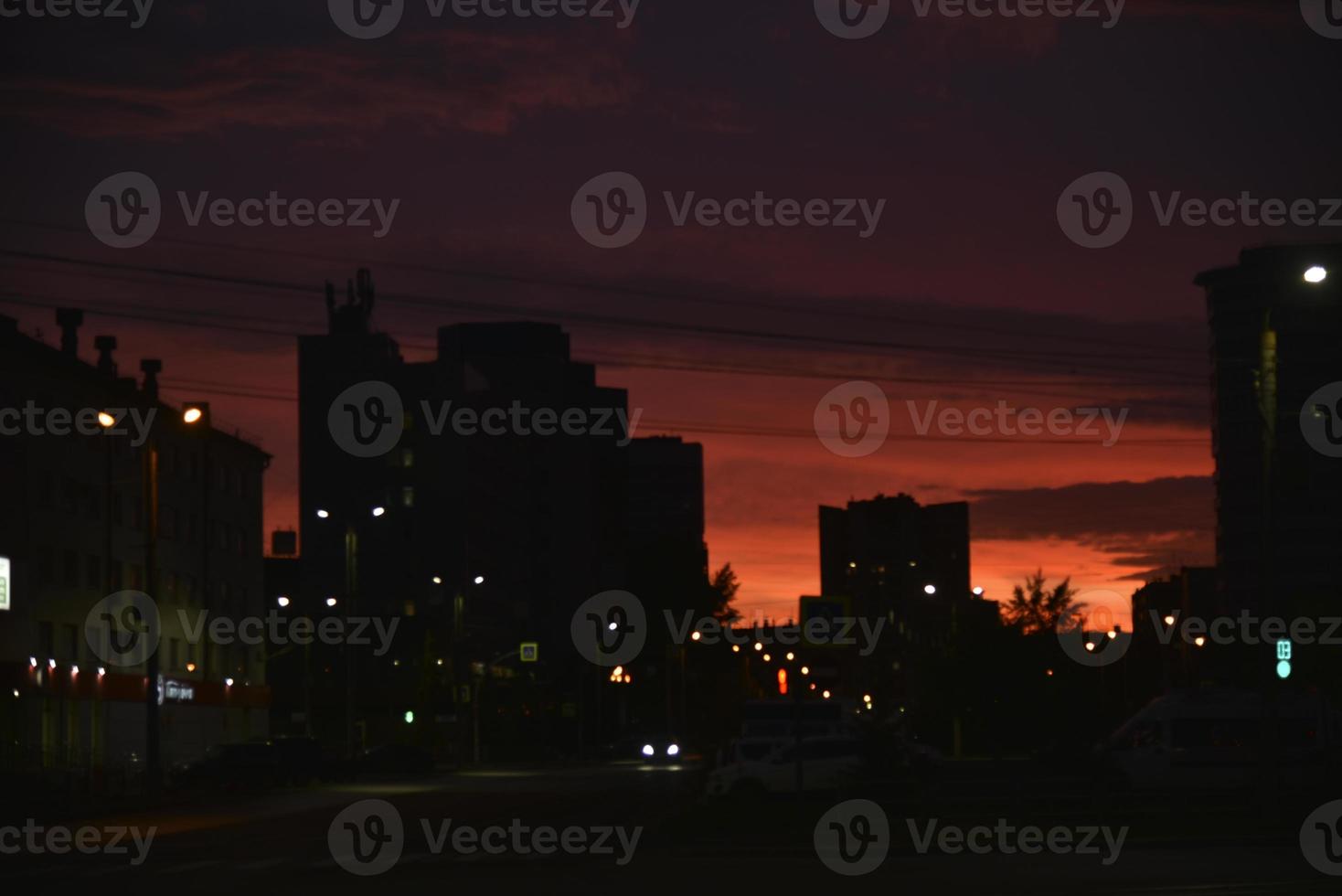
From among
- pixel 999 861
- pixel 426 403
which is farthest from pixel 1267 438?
pixel 426 403

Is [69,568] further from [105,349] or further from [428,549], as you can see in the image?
[428,549]

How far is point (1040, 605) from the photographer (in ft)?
160

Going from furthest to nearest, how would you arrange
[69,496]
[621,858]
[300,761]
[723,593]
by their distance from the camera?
1. [723,593]
2. [69,496]
3. [300,761]
4. [621,858]

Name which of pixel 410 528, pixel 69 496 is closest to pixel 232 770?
pixel 69 496

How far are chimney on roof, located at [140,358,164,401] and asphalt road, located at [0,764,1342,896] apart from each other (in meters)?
36.7

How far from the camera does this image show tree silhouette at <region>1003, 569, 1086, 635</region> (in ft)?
155

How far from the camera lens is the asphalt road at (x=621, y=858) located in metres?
20.3

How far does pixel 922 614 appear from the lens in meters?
192

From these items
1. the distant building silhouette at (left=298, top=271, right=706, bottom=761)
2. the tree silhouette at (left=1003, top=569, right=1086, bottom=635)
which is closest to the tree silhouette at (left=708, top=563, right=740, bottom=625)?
the distant building silhouette at (left=298, top=271, right=706, bottom=761)

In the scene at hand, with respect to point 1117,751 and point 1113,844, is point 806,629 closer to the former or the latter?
point 1113,844

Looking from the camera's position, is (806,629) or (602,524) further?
(602,524)

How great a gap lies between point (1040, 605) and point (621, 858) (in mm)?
25994

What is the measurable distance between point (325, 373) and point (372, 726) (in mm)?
22773

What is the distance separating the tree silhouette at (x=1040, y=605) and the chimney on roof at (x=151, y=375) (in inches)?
1571
